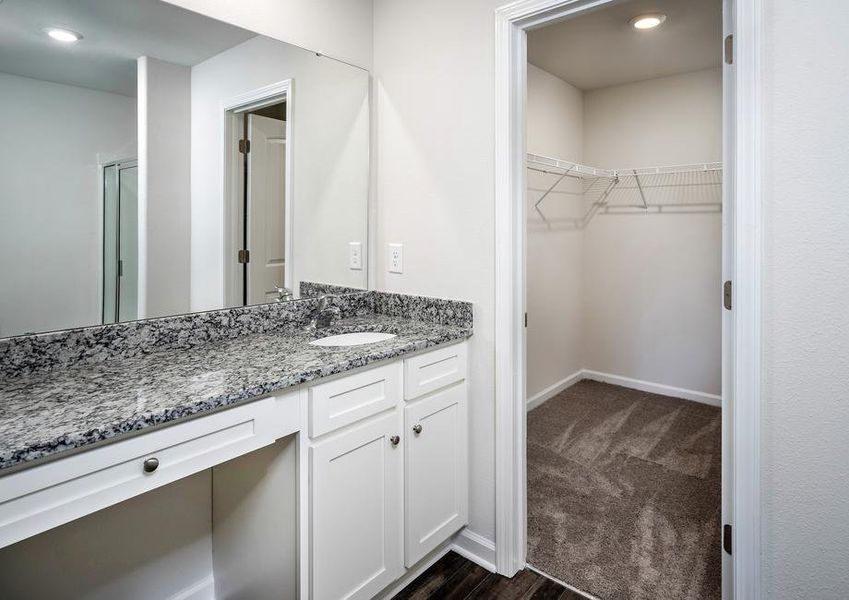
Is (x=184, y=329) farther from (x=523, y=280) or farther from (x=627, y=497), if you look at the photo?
(x=627, y=497)

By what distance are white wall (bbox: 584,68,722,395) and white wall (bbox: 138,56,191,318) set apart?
10.6 ft

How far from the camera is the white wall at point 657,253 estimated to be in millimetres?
3574

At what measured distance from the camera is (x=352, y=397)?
1.50 metres

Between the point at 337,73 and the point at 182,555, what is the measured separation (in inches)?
72.9

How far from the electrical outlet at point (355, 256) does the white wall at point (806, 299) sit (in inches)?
58.1

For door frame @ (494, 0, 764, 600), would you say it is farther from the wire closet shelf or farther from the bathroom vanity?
the wire closet shelf

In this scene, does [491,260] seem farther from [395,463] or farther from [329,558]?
[329,558]

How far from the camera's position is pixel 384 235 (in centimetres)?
223

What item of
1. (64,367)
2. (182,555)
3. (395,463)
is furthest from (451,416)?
(64,367)

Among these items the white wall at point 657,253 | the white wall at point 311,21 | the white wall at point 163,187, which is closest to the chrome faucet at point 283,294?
the white wall at point 163,187

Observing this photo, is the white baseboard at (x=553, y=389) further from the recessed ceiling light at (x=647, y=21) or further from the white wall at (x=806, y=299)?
the recessed ceiling light at (x=647, y=21)

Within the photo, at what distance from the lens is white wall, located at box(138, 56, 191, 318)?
157cm

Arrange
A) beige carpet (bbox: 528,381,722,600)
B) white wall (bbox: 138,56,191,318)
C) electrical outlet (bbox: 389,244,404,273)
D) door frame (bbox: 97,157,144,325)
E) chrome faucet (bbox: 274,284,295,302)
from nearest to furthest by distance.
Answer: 1. door frame (bbox: 97,157,144,325)
2. white wall (bbox: 138,56,191,318)
3. beige carpet (bbox: 528,381,722,600)
4. chrome faucet (bbox: 274,284,295,302)
5. electrical outlet (bbox: 389,244,404,273)

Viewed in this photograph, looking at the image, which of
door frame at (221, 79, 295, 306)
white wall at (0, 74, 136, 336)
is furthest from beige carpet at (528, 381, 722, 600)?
white wall at (0, 74, 136, 336)
